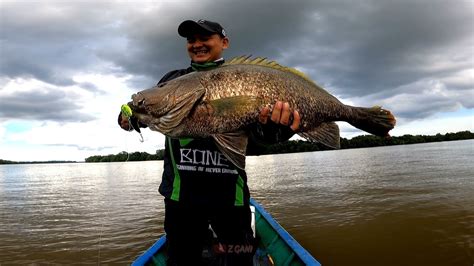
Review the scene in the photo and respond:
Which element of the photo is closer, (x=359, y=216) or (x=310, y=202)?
(x=359, y=216)

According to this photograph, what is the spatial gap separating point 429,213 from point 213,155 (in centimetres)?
1420

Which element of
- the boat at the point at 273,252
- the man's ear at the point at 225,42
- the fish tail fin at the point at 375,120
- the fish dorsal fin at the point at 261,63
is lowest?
the boat at the point at 273,252

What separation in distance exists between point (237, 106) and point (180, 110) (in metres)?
0.54

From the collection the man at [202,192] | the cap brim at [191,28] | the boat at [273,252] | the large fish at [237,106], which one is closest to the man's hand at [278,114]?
the large fish at [237,106]

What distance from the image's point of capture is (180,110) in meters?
3.30

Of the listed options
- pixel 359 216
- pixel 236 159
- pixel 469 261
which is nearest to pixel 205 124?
pixel 236 159

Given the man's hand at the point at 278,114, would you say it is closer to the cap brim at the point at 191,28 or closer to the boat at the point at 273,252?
the cap brim at the point at 191,28

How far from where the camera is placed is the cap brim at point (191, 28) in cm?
383

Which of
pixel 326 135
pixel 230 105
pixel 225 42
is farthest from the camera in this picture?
pixel 225 42

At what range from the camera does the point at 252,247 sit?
13.7 ft

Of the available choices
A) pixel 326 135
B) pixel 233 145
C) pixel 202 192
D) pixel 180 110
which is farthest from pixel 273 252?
pixel 180 110

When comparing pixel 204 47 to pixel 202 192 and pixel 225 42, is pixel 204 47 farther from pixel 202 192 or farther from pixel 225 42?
pixel 202 192

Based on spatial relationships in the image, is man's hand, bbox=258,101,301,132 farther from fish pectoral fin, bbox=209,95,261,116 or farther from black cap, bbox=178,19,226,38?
black cap, bbox=178,19,226,38

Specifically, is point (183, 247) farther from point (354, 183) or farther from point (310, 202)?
point (354, 183)
